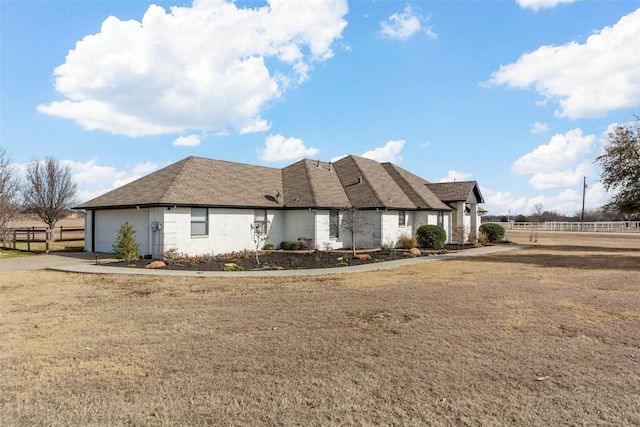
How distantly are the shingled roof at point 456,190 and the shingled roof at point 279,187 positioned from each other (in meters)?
0.16

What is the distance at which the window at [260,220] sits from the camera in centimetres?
2325

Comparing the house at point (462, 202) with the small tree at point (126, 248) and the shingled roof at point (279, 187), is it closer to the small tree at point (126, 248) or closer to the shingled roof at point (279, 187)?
the shingled roof at point (279, 187)

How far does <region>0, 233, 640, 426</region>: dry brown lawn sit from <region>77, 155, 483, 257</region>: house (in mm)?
8670

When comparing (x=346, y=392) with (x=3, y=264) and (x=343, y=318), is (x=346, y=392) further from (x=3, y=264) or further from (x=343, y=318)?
(x=3, y=264)

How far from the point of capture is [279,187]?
26969 mm

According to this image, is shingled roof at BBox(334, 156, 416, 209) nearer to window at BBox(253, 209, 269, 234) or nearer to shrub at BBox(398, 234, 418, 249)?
shrub at BBox(398, 234, 418, 249)

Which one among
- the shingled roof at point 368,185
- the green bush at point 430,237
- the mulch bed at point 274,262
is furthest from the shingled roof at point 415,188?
the mulch bed at point 274,262

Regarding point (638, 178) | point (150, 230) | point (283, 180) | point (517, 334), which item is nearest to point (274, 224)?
point (283, 180)

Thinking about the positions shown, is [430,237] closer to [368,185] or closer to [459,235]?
[459,235]

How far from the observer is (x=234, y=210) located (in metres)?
22.2

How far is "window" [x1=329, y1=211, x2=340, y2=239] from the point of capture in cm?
2475

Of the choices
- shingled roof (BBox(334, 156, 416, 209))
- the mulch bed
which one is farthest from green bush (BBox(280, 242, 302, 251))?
shingled roof (BBox(334, 156, 416, 209))

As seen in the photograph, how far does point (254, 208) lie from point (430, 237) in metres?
11.7

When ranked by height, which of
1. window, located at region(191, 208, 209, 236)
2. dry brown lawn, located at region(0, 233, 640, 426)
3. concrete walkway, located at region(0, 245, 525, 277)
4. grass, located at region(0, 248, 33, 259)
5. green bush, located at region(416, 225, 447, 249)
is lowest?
dry brown lawn, located at region(0, 233, 640, 426)
